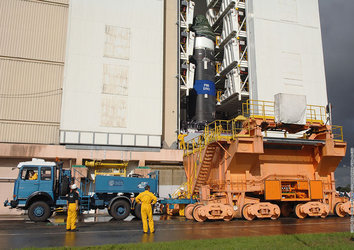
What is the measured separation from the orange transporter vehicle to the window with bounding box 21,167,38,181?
835 centimetres

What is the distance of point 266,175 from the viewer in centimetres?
1778

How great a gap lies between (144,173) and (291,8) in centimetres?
2194

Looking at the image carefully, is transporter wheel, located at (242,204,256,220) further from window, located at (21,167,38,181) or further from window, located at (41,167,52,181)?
window, located at (21,167,38,181)

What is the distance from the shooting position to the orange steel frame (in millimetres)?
16359

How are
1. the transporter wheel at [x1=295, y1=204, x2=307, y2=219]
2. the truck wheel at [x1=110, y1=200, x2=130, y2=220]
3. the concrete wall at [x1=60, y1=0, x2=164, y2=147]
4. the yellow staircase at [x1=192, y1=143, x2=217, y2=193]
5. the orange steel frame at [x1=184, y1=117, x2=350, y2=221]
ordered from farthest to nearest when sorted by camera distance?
the concrete wall at [x1=60, y1=0, x2=164, y2=147] → the yellow staircase at [x1=192, y1=143, x2=217, y2=193] → the transporter wheel at [x1=295, y1=204, x2=307, y2=219] → the truck wheel at [x1=110, y1=200, x2=130, y2=220] → the orange steel frame at [x1=184, y1=117, x2=350, y2=221]

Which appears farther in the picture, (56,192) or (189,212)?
(56,192)

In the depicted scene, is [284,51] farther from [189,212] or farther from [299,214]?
[189,212]

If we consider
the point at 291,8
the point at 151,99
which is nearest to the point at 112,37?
the point at 151,99

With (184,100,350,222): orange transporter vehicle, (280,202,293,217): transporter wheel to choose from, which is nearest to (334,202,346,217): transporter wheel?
(184,100,350,222): orange transporter vehicle

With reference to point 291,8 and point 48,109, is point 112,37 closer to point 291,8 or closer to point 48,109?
point 48,109

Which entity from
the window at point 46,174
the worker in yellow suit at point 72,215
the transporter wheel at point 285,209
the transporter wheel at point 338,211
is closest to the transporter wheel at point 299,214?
the transporter wheel at point 285,209

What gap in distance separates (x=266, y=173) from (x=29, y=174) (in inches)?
511

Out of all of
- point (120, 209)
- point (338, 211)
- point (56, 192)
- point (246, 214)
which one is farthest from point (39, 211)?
point (338, 211)

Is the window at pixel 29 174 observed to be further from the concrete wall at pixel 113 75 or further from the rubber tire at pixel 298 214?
the rubber tire at pixel 298 214
